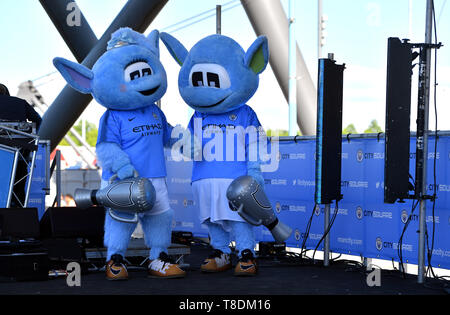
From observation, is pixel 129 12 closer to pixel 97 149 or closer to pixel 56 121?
pixel 56 121

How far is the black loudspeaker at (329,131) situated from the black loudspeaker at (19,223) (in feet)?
8.39

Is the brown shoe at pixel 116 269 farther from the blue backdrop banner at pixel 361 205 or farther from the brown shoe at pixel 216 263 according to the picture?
the blue backdrop banner at pixel 361 205

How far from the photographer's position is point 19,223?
6602mm

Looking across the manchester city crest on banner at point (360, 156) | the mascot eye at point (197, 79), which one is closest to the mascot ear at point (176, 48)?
the mascot eye at point (197, 79)

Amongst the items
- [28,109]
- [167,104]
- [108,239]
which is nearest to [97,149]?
[108,239]

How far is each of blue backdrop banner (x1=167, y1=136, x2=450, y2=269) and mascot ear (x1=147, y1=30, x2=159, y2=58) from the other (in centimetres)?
214

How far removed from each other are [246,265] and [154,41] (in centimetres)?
214

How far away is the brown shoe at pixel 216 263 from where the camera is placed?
21.5 feet

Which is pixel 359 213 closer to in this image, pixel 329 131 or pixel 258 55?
pixel 329 131

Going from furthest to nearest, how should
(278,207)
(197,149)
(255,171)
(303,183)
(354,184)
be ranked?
(278,207) → (303,183) → (354,184) → (197,149) → (255,171)

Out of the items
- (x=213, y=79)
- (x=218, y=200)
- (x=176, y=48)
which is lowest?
(x=218, y=200)

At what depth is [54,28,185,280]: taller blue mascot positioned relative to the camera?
20.2 feet

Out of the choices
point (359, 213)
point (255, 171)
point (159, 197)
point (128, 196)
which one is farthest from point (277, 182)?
point (128, 196)

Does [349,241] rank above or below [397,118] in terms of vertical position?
below
